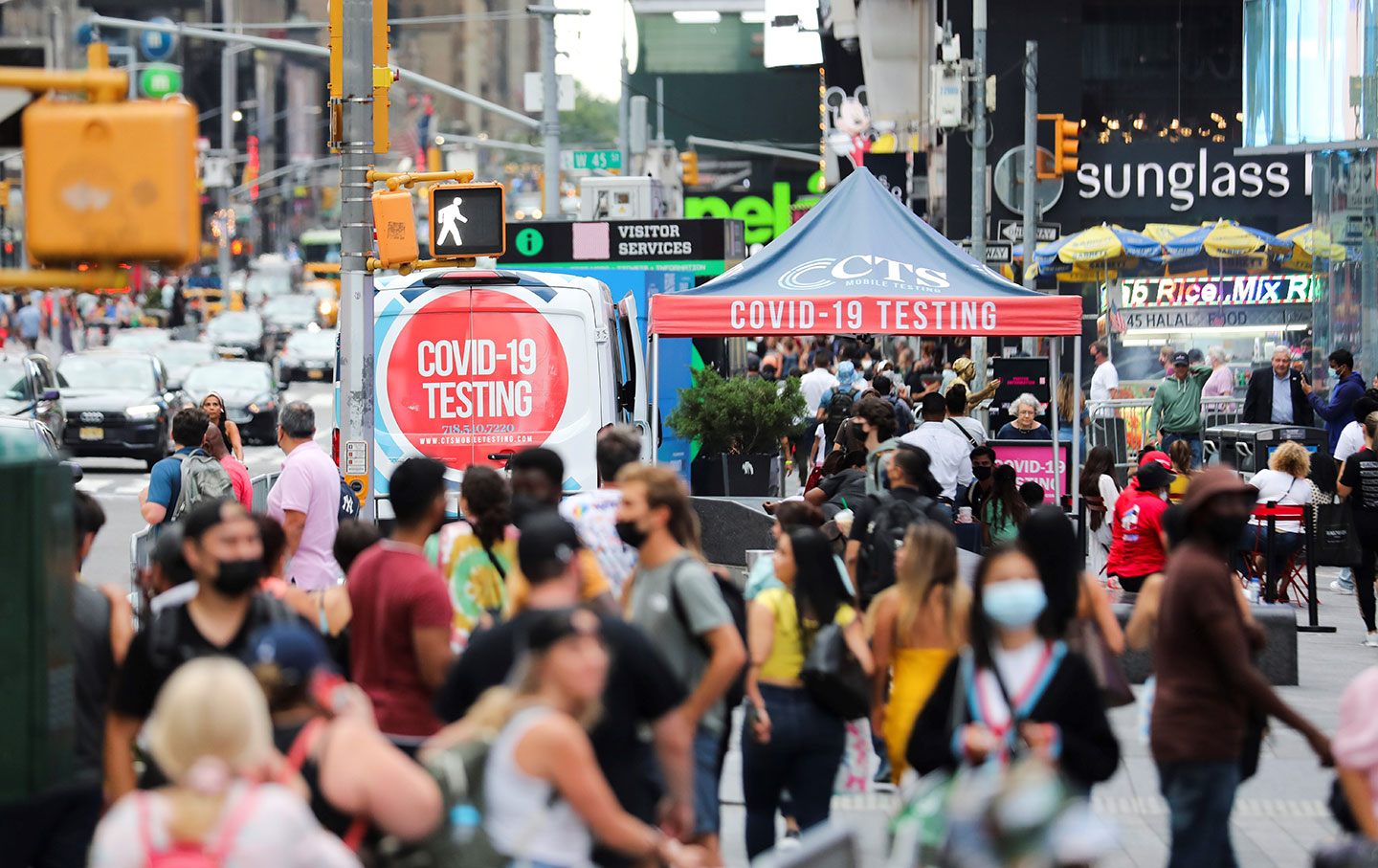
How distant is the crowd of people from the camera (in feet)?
13.9

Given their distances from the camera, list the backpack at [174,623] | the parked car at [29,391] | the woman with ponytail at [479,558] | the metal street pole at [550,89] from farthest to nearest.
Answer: the metal street pole at [550,89] < the parked car at [29,391] < the woman with ponytail at [479,558] < the backpack at [174,623]

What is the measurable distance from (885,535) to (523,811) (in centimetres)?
422

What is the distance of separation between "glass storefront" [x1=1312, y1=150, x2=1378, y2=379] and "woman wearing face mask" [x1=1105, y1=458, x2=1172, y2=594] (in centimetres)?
1160

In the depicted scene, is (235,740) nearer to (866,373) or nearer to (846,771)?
(846,771)

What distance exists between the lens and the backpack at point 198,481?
11.0m

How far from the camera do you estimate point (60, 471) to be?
17.0ft

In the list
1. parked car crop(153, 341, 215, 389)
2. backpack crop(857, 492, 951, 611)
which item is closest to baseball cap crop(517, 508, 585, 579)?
backpack crop(857, 492, 951, 611)

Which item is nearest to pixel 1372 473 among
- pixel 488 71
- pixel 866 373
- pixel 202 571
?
pixel 202 571

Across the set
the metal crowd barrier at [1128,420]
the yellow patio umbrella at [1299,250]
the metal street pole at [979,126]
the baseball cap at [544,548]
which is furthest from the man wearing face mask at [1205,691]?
the metal street pole at [979,126]

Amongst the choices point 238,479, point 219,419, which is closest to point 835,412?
point 219,419

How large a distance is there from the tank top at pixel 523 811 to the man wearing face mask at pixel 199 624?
133cm

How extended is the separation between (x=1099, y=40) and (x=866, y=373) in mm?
15253

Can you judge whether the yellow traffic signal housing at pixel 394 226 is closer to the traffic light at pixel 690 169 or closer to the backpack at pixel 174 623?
the backpack at pixel 174 623

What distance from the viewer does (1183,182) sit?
35469 mm
